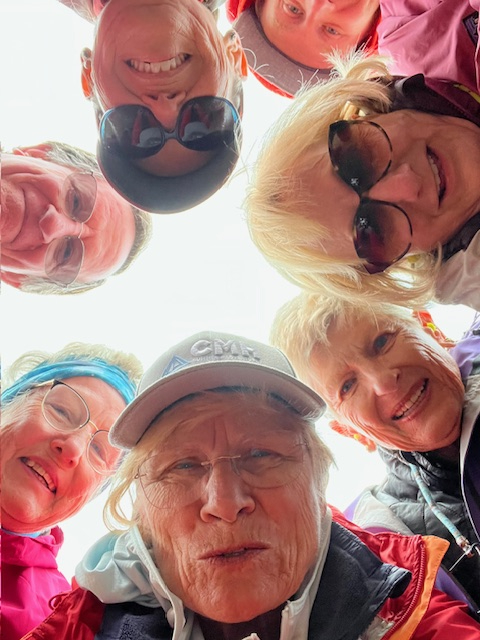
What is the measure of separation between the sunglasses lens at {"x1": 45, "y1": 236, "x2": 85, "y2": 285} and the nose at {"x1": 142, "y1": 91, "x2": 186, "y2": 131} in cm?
49

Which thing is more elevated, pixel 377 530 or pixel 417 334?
pixel 417 334

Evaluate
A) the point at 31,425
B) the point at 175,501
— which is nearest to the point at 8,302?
the point at 31,425

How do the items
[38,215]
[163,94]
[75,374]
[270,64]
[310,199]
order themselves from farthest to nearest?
[270,64], [75,374], [38,215], [310,199], [163,94]

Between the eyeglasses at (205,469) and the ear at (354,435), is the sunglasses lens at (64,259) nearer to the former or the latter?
the eyeglasses at (205,469)

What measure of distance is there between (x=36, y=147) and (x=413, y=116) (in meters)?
0.97

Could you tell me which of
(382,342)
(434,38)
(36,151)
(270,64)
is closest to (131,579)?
(382,342)

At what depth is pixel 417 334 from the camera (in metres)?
1.61

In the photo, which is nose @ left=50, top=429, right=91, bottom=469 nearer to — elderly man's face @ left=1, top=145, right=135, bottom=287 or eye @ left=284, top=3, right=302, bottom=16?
elderly man's face @ left=1, top=145, right=135, bottom=287

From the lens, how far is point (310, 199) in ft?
4.30

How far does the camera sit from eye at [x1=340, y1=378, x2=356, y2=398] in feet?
5.23

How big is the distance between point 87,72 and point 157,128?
0.19m

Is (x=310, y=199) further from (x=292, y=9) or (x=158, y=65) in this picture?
(x=292, y=9)

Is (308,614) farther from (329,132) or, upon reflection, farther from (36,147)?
(36,147)

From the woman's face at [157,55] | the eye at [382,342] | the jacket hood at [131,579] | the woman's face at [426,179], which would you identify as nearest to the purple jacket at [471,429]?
the eye at [382,342]
